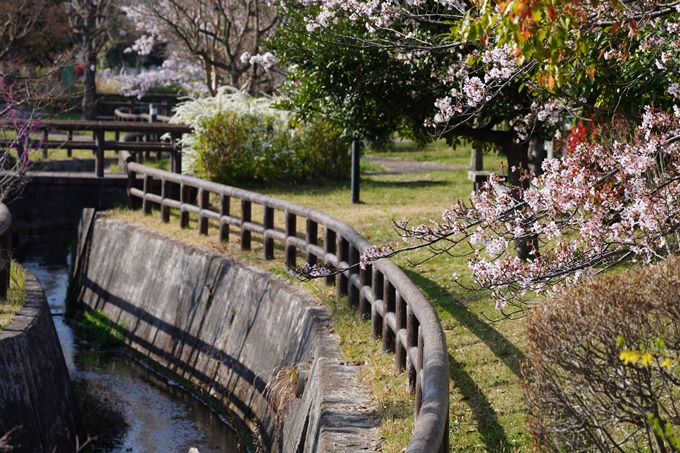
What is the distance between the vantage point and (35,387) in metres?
9.28

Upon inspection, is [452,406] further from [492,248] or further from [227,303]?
[227,303]

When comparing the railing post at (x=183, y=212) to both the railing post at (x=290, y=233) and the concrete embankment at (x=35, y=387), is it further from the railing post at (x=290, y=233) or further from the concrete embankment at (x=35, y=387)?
the concrete embankment at (x=35, y=387)

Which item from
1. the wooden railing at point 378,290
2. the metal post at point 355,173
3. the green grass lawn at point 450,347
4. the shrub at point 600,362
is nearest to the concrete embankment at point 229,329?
the green grass lawn at point 450,347

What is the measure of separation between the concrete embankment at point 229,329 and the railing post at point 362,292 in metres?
0.42

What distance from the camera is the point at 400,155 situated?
1214 inches

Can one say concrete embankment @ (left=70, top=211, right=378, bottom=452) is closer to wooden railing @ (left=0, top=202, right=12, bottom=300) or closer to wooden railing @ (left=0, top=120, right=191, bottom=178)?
wooden railing @ (left=0, top=120, right=191, bottom=178)

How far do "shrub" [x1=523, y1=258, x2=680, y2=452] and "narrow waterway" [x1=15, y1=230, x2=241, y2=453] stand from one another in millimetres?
5805

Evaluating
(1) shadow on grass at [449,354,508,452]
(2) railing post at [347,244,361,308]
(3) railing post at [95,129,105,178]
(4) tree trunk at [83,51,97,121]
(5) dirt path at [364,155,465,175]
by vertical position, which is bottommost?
(1) shadow on grass at [449,354,508,452]

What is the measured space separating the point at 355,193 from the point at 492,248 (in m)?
10.9

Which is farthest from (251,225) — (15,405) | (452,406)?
(452,406)

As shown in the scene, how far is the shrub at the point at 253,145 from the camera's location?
19.7 meters

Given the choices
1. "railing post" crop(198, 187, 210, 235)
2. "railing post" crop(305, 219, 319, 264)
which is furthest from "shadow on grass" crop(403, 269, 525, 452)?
"railing post" crop(198, 187, 210, 235)

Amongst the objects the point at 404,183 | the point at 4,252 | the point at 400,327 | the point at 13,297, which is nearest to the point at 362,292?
the point at 400,327

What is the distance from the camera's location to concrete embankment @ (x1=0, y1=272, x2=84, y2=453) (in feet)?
28.2
